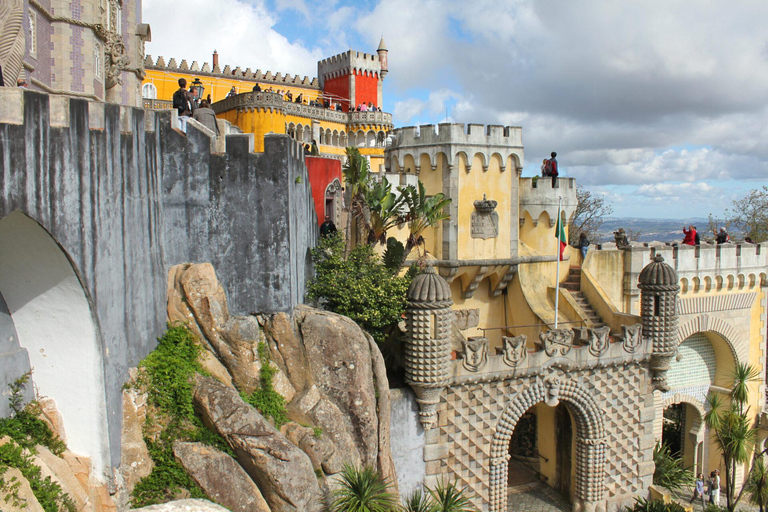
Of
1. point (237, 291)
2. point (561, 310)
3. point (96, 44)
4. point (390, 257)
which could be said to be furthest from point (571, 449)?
point (96, 44)

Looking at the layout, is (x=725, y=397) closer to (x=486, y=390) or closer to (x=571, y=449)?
(x=571, y=449)

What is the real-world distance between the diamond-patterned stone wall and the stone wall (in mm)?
6730

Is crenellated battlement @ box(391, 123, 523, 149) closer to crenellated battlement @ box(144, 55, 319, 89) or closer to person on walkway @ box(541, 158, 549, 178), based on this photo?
person on walkway @ box(541, 158, 549, 178)

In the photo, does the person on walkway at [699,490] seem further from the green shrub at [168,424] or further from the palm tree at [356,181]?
the green shrub at [168,424]

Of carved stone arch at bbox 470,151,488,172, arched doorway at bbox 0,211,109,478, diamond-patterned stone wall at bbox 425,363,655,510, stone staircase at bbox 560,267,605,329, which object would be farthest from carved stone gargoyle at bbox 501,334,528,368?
arched doorway at bbox 0,211,109,478

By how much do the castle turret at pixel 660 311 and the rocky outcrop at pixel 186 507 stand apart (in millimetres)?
15563

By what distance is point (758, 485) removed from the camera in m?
25.2

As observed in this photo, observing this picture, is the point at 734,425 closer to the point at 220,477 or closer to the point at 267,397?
the point at 267,397

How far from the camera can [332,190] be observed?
21.6 m

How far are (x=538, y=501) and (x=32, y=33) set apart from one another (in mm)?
21268

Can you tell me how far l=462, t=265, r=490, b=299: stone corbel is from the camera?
2353 centimetres

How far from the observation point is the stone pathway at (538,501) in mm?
21766

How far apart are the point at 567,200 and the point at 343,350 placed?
13.8 meters

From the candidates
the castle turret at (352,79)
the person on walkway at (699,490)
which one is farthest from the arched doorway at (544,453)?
the castle turret at (352,79)
